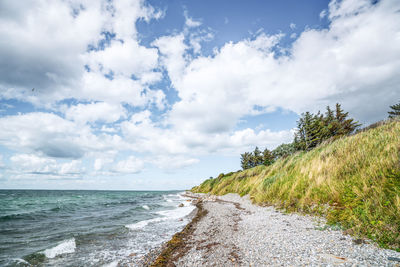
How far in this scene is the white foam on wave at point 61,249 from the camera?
8.05 m

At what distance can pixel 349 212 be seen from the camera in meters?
6.64

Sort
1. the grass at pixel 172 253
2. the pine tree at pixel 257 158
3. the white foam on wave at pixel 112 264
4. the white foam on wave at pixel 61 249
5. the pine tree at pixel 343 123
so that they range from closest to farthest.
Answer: the grass at pixel 172 253
the white foam on wave at pixel 112 264
the white foam on wave at pixel 61 249
the pine tree at pixel 343 123
the pine tree at pixel 257 158

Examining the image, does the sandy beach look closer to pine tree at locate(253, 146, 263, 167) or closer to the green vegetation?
the green vegetation

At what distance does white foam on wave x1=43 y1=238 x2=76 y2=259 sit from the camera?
317 inches

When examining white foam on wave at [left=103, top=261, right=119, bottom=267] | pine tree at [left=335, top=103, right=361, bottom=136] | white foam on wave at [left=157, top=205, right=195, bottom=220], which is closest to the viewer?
white foam on wave at [left=103, top=261, right=119, bottom=267]

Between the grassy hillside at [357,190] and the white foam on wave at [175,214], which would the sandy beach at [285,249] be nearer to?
the grassy hillside at [357,190]

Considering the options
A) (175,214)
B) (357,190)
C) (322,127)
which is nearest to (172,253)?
(357,190)

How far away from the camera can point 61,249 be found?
8.56m

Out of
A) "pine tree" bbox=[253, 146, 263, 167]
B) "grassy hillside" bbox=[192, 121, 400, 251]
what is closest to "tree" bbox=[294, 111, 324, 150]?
"pine tree" bbox=[253, 146, 263, 167]

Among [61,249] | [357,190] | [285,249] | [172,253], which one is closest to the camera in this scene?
[285,249]

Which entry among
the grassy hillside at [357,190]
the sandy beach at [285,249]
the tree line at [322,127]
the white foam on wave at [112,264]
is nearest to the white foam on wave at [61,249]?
the white foam on wave at [112,264]

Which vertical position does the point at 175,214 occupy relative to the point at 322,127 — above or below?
below

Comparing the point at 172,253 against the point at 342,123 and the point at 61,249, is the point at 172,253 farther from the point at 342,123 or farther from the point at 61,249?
the point at 342,123

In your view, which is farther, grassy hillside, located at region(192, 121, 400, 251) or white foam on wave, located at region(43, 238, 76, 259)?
white foam on wave, located at region(43, 238, 76, 259)
